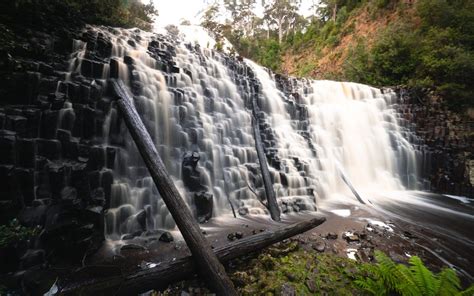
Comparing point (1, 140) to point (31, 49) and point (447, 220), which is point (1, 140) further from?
point (447, 220)

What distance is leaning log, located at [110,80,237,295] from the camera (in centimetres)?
305

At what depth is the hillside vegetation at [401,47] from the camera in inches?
500

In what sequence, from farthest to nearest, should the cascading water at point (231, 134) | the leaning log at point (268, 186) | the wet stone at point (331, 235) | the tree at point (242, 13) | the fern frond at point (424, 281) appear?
the tree at point (242, 13) → the leaning log at point (268, 186) → the cascading water at point (231, 134) → the wet stone at point (331, 235) → the fern frond at point (424, 281)

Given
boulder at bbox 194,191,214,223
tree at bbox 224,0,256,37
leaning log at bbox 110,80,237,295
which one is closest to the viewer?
leaning log at bbox 110,80,237,295

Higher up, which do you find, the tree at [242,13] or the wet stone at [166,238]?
the tree at [242,13]

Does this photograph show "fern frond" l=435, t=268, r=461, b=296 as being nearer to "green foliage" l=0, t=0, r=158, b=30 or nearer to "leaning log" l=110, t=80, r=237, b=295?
"leaning log" l=110, t=80, r=237, b=295

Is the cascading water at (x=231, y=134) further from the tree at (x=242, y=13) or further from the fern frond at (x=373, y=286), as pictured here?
the tree at (x=242, y=13)

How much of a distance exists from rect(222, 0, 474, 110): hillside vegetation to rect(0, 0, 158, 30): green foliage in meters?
15.5

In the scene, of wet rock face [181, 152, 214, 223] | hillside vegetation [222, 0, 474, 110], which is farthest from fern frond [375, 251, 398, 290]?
hillside vegetation [222, 0, 474, 110]

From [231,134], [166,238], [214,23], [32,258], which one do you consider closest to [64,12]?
[231,134]

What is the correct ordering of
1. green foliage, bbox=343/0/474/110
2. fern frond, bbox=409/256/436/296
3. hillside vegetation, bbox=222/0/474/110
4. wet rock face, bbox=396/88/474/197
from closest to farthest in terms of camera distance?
1. fern frond, bbox=409/256/436/296
2. wet rock face, bbox=396/88/474/197
3. green foliage, bbox=343/0/474/110
4. hillside vegetation, bbox=222/0/474/110

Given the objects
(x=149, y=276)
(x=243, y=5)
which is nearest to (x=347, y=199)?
(x=149, y=276)

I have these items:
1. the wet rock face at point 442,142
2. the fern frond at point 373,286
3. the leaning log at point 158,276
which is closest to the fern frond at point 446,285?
the fern frond at point 373,286

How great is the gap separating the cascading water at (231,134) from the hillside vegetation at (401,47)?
267 cm
